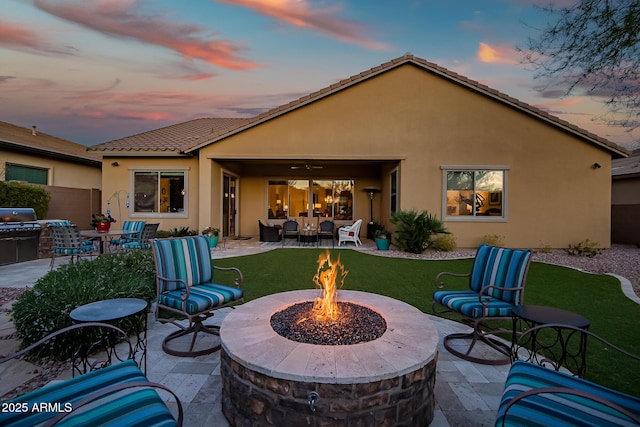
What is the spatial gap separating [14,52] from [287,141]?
869 cm

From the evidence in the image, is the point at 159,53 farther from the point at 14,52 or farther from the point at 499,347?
the point at 499,347

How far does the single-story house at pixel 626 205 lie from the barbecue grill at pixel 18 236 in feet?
64.1

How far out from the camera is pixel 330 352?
219 cm

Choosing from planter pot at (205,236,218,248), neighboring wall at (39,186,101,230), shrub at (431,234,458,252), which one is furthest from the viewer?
neighboring wall at (39,186,101,230)

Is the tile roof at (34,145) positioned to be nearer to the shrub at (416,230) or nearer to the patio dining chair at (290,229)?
the patio dining chair at (290,229)

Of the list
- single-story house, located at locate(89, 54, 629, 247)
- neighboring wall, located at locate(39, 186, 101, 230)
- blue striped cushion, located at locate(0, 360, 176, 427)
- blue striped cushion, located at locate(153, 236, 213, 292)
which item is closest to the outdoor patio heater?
single-story house, located at locate(89, 54, 629, 247)

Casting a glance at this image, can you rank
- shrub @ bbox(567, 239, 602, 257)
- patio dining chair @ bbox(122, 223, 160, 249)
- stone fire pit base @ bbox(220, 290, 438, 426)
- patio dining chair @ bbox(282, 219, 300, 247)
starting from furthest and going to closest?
1. patio dining chair @ bbox(282, 219, 300, 247)
2. shrub @ bbox(567, 239, 602, 257)
3. patio dining chair @ bbox(122, 223, 160, 249)
4. stone fire pit base @ bbox(220, 290, 438, 426)

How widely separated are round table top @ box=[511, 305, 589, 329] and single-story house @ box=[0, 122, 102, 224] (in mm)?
13140

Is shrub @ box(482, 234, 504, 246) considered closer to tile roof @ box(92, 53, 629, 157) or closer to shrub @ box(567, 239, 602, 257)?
shrub @ box(567, 239, 602, 257)

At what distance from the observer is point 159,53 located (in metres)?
9.99

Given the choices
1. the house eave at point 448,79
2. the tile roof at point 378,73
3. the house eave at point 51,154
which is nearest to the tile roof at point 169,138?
the tile roof at point 378,73

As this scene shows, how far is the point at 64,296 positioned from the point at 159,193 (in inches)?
359

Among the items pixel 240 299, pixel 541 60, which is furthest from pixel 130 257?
pixel 541 60

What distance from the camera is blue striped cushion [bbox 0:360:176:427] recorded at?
4.87ft
